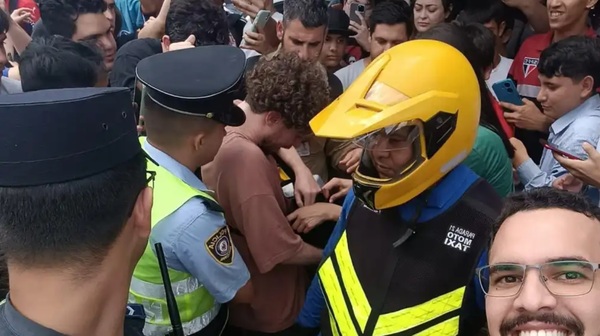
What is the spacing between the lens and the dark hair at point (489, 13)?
3.95 meters

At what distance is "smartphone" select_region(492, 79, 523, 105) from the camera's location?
3217 mm

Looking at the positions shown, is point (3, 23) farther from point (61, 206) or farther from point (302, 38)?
point (61, 206)

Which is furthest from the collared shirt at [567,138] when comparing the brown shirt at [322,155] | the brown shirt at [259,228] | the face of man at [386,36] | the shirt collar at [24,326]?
the shirt collar at [24,326]

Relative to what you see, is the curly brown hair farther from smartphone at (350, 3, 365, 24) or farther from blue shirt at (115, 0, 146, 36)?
blue shirt at (115, 0, 146, 36)

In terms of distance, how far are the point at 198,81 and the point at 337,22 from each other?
8.17ft

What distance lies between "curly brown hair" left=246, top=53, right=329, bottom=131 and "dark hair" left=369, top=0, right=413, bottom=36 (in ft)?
5.68

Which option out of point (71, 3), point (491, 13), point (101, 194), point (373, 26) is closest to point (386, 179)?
point (101, 194)

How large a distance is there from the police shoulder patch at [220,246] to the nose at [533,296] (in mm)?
857

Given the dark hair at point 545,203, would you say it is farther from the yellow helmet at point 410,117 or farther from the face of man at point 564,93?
the face of man at point 564,93

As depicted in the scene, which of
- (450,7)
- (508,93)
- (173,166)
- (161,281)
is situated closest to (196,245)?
(161,281)

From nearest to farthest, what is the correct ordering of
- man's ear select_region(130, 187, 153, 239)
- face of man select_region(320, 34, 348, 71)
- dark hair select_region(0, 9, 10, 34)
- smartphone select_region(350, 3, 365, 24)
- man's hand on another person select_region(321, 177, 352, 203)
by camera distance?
man's ear select_region(130, 187, 153, 239) → man's hand on another person select_region(321, 177, 352, 203) → dark hair select_region(0, 9, 10, 34) → face of man select_region(320, 34, 348, 71) → smartphone select_region(350, 3, 365, 24)

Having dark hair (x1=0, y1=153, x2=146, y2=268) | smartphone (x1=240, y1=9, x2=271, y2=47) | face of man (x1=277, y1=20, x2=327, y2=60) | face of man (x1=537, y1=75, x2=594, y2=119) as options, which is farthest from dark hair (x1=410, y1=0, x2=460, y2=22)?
dark hair (x1=0, y1=153, x2=146, y2=268)

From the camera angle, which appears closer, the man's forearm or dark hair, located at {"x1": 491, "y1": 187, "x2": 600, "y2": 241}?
dark hair, located at {"x1": 491, "y1": 187, "x2": 600, "y2": 241}

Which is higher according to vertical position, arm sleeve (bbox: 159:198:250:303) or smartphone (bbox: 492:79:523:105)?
arm sleeve (bbox: 159:198:250:303)
